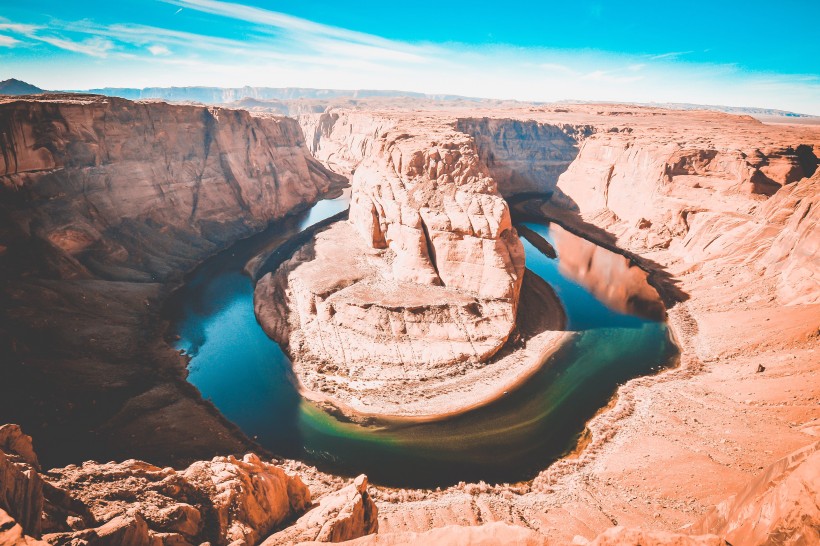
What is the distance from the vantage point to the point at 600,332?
1516 inches

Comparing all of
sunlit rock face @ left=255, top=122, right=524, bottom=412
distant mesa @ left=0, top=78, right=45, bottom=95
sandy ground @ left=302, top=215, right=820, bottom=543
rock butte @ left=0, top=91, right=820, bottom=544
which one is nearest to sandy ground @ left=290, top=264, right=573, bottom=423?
sunlit rock face @ left=255, top=122, right=524, bottom=412

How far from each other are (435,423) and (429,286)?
45.2 ft

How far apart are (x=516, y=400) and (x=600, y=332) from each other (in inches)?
553

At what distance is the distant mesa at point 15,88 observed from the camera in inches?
4129

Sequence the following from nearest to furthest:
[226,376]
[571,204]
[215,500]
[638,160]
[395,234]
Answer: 1. [215,500]
2. [226,376]
3. [395,234]
4. [638,160]
5. [571,204]

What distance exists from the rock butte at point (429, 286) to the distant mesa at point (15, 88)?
8304 centimetres

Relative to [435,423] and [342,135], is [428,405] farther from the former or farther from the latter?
[342,135]

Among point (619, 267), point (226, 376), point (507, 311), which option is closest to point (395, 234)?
point (507, 311)

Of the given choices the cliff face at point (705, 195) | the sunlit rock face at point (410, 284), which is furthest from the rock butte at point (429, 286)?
the sunlit rock face at point (410, 284)

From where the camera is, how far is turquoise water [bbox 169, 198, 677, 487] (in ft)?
82.1

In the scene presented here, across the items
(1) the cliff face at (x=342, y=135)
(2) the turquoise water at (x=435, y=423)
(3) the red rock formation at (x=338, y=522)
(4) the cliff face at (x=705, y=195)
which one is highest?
(1) the cliff face at (x=342, y=135)

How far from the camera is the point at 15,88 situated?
108 m

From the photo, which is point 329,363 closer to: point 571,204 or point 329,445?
point 329,445

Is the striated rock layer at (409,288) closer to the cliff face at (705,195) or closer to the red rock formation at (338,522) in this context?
the red rock formation at (338,522)
